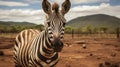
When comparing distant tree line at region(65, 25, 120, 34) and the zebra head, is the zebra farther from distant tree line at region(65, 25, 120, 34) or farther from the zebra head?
distant tree line at region(65, 25, 120, 34)

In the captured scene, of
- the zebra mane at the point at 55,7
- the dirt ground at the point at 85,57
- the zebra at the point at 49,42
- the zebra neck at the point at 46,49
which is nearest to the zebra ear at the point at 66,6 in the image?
the zebra at the point at 49,42

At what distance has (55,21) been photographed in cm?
439

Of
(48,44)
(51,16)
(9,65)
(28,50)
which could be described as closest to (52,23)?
(51,16)

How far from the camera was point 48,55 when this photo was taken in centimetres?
498

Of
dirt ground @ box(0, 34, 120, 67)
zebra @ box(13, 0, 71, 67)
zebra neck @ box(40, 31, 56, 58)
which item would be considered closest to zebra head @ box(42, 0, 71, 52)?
zebra @ box(13, 0, 71, 67)

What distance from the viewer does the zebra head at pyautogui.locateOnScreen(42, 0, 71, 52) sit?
416 centimetres

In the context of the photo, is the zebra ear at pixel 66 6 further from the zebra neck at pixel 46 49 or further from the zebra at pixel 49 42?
the zebra neck at pixel 46 49

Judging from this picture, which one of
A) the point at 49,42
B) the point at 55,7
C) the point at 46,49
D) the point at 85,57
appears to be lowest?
the point at 85,57

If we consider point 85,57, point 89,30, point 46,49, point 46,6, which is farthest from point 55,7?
→ point 89,30

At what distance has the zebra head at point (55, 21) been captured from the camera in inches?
164

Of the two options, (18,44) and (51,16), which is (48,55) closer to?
(51,16)

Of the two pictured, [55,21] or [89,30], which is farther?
[89,30]

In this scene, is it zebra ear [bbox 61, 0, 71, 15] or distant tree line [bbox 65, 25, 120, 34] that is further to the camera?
distant tree line [bbox 65, 25, 120, 34]

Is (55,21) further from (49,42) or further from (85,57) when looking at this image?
(85,57)
